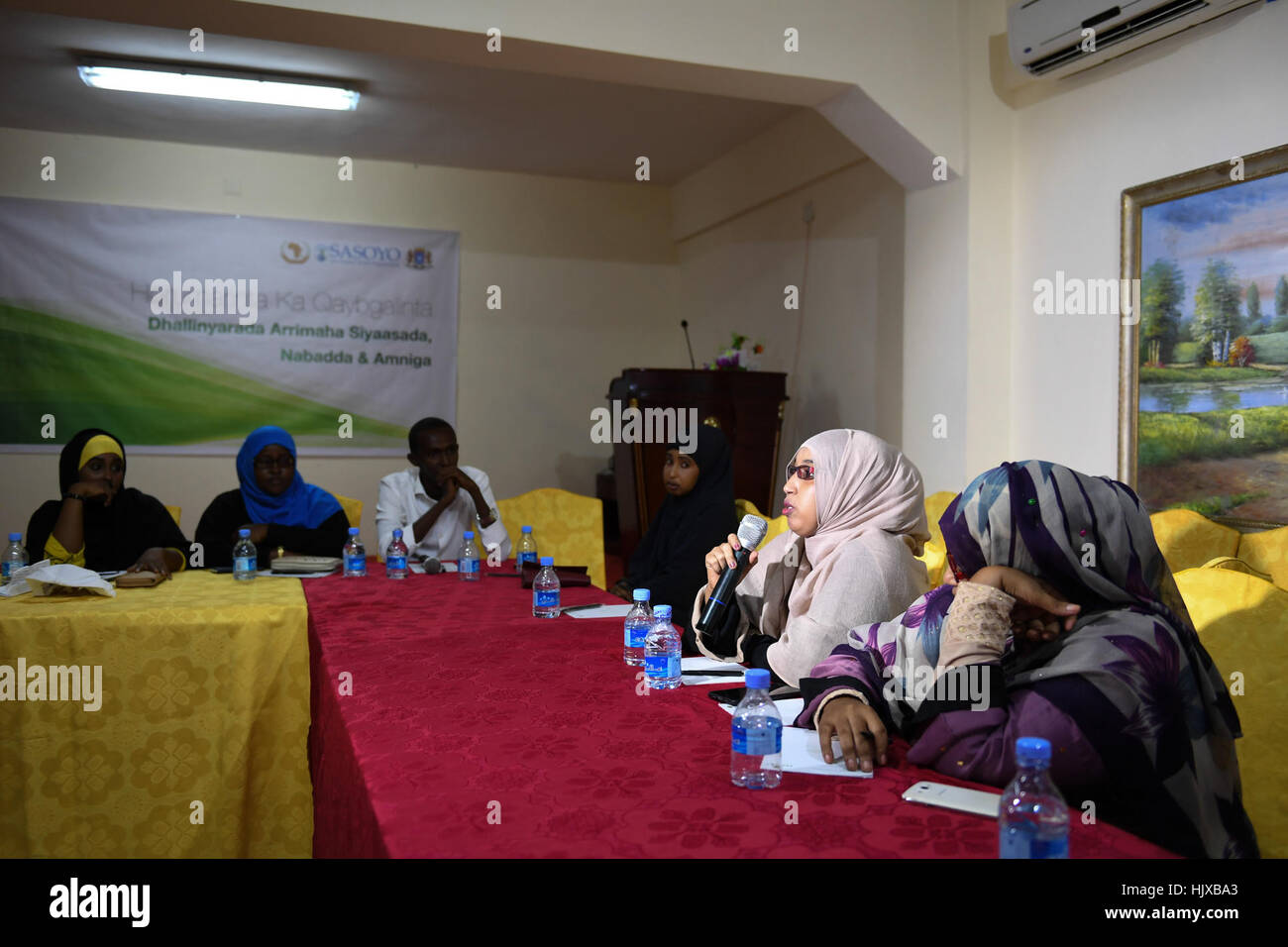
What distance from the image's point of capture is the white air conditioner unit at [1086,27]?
3.21 meters

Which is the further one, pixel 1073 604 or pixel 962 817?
pixel 1073 604

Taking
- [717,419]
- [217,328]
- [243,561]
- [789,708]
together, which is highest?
[217,328]

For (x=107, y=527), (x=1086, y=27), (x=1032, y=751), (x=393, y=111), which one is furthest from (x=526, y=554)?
(x=393, y=111)

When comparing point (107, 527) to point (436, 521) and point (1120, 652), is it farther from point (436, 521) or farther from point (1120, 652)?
point (1120, 652)

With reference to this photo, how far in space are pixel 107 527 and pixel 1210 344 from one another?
12.8 ft

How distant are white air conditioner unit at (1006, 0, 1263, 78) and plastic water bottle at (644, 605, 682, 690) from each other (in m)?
2.75

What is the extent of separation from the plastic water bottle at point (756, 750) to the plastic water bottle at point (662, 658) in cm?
54

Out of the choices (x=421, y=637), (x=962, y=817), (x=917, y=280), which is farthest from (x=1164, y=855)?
(x=917, y=280)

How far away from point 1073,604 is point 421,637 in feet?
5.04

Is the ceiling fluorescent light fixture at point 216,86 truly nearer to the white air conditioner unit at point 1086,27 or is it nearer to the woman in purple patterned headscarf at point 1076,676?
the white air conditioner unit at point 1086,27

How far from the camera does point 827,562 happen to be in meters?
2.09

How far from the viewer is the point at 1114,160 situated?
3658 millimetres

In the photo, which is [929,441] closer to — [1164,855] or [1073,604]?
[1073,604]
